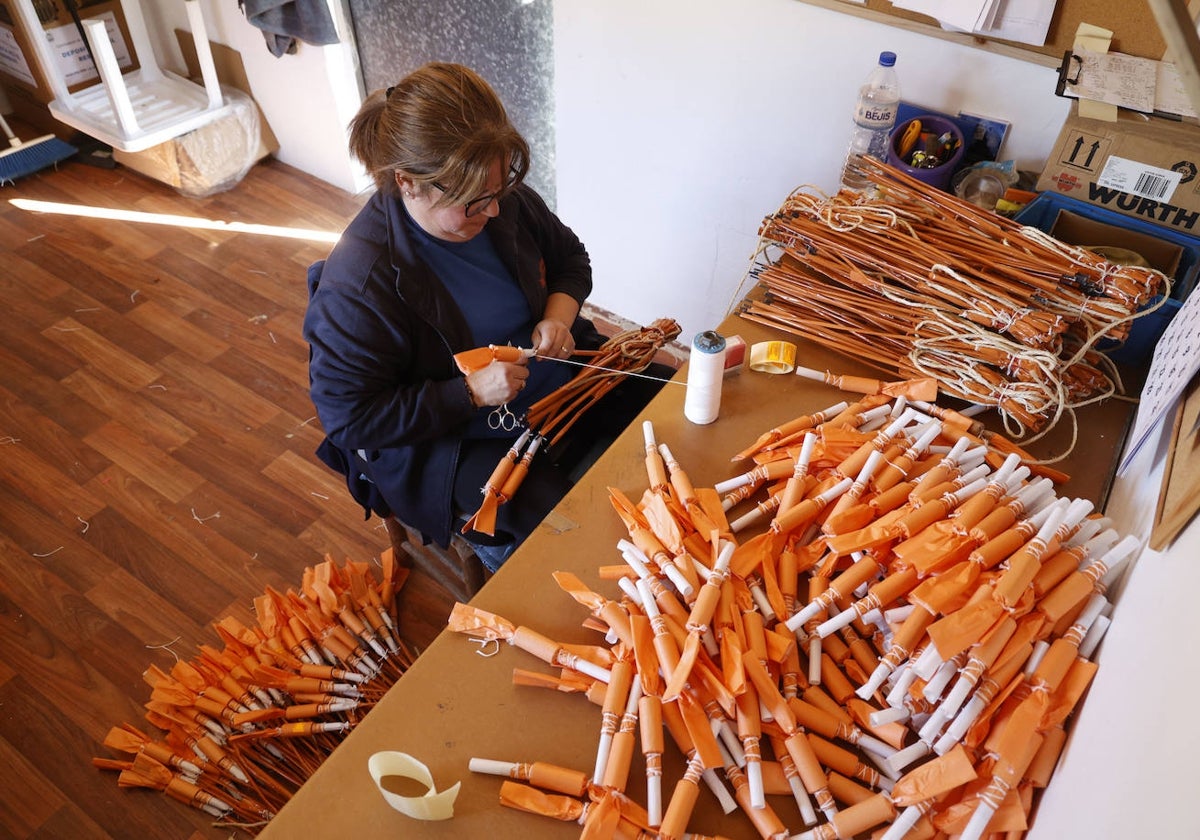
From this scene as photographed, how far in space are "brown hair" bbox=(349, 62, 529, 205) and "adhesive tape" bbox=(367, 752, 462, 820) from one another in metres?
0.90

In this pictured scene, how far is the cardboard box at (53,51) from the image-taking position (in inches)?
132

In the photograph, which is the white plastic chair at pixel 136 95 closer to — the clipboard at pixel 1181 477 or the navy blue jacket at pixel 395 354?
the navy blue jacket at pixel 395 354

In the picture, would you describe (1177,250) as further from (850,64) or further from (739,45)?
(739,45)

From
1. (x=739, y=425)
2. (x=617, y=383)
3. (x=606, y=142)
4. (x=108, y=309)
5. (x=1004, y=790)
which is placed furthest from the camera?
(x=108, y=309)

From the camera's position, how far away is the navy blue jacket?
4.92ft

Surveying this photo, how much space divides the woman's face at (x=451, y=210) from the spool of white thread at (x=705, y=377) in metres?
0.45

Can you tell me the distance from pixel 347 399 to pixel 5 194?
3.05m

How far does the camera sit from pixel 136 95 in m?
3.43

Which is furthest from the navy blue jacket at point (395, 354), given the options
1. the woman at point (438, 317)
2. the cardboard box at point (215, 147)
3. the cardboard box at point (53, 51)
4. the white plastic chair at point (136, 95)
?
the cardboard box at point (53, 51)

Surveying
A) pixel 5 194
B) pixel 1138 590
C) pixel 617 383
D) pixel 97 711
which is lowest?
pixel 97 711

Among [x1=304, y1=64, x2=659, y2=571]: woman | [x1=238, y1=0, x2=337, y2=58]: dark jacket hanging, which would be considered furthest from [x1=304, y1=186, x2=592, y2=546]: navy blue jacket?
[x1=238, y1=0, x2=337, y2=58]: dark jacket hanging

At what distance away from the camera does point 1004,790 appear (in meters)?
0.99

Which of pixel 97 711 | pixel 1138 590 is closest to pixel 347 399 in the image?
pixel 97 711

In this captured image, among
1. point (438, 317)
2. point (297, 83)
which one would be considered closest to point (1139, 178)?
point (438, 317)
